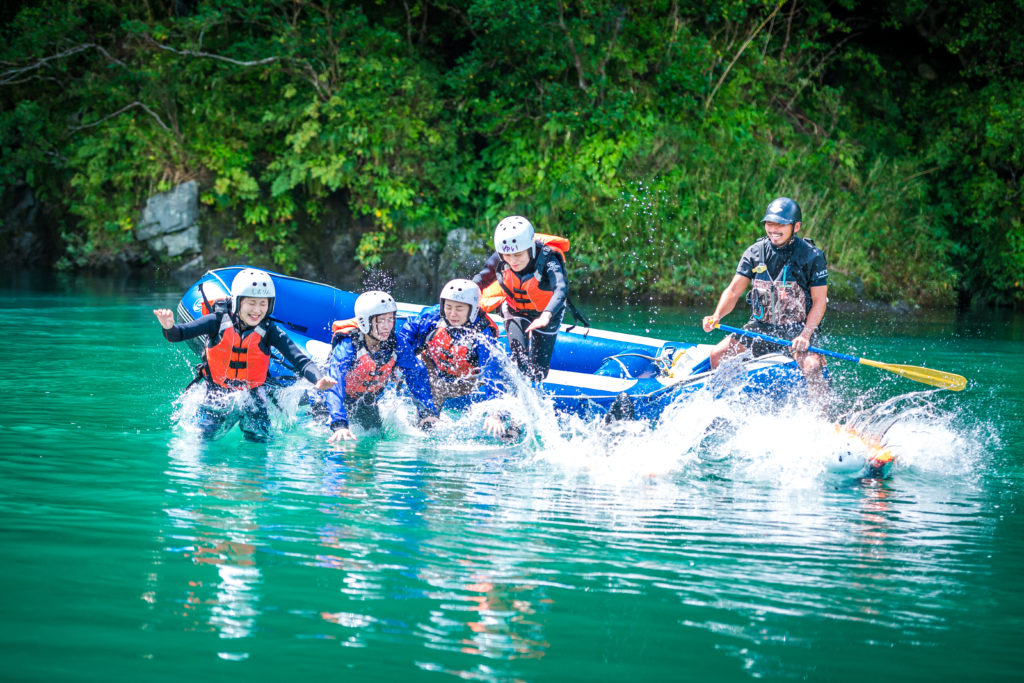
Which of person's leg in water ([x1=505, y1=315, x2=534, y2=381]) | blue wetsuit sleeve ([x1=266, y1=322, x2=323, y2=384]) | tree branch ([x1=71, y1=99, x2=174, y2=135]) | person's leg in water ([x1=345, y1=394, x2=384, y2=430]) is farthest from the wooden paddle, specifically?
tree branch ([x1=71, y1=99, x2=174, y2=135])

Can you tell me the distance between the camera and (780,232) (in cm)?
566

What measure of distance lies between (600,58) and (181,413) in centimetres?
1206

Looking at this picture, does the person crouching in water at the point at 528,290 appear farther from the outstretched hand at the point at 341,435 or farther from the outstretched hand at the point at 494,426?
the outstretched hand at the point at 341,435

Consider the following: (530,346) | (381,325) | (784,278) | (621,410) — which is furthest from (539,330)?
(784,278)

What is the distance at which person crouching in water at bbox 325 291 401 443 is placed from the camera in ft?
18.9

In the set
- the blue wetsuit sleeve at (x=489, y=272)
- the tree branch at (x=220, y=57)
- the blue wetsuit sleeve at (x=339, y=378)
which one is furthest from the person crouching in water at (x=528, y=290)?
the tree branch at (x=220, y=57)

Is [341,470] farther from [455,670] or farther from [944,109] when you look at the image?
[944,109]

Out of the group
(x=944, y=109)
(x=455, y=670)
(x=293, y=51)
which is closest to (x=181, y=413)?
(x=455, y=670)

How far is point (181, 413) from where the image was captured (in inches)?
243

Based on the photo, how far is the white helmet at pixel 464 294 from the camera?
5.86 metres

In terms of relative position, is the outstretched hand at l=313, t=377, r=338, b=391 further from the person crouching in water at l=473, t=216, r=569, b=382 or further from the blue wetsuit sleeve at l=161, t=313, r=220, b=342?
the person crouching in water at l=473, t=216, r=569, b=382

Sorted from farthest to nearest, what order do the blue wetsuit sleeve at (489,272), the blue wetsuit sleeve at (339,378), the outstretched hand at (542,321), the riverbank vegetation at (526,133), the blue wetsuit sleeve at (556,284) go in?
the riverbank vegetation at (526,133) → the blue wetsuit sleeve at (489,272) → the blue wetsuit sleeve at (556,284) → the outstretched hand at (542,321) → the blue wetsuit sleeve at (339,378)

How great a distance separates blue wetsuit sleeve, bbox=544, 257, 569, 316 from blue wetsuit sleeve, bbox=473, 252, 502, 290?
1.45 ft

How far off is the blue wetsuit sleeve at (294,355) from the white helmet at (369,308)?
1.29 ft
